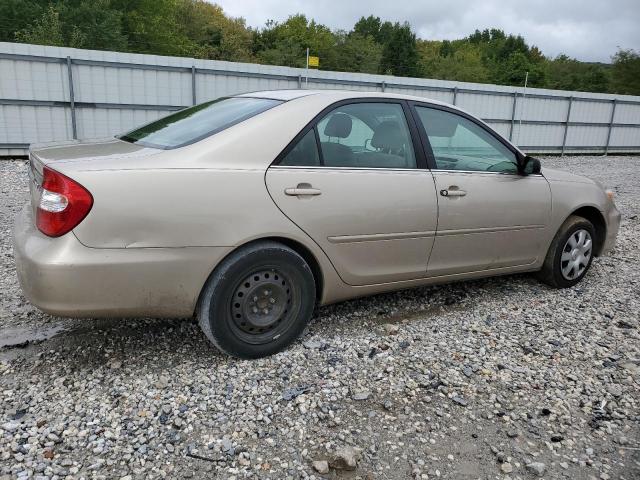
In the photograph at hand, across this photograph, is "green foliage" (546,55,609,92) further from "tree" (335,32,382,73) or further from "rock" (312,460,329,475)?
"rock" (312,460,329,475)

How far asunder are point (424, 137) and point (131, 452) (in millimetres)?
2713

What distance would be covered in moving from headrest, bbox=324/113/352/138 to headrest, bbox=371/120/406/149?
0.79ft

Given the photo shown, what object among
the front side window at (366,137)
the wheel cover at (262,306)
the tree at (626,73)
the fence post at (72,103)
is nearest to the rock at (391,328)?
the wheel cover at (262,306)

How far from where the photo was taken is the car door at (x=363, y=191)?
10.4ft

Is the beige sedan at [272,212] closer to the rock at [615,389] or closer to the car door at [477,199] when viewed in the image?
the car door at [477,199]

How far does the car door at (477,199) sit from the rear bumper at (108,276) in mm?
1717

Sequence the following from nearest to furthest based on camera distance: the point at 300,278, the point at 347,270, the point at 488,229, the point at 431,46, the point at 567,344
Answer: the point at 300,278 → the point at 347,270 → the point at 567,344 → the point at 488,229 → the point at 431,46

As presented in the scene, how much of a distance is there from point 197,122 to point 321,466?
219 cm

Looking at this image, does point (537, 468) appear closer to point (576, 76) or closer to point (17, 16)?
point (17, 16)

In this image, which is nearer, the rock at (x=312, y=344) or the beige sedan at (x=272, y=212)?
the beige sedan at (x=272, y=212)

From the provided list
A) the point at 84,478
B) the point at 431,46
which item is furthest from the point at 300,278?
the point at 431,46

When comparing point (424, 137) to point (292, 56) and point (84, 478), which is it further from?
point (292, 56)

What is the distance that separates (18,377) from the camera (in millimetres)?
2896

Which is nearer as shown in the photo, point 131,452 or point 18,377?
point 131,452
